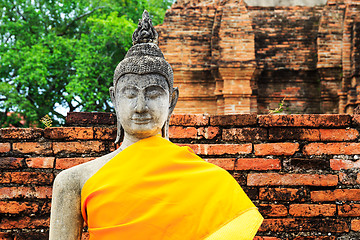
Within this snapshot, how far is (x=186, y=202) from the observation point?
1612mm

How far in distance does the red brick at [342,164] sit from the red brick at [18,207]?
2.03 metres

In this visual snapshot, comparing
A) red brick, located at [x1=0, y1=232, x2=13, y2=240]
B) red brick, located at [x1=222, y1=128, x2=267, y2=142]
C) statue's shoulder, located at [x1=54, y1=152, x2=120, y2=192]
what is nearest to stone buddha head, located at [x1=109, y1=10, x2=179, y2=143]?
statue's shoulder, located at [x1=54, y1=152, x2=120, y2=192]

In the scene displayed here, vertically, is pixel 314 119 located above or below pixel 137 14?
below

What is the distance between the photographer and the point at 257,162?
2.65 metres

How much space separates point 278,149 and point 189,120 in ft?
2.13

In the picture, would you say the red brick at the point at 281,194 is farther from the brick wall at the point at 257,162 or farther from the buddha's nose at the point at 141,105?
the buddha's nose at the point at 141,105

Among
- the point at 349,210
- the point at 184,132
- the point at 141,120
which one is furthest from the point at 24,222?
the point at 349,210

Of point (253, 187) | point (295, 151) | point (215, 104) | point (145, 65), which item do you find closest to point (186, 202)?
Answer: point (145, 65)

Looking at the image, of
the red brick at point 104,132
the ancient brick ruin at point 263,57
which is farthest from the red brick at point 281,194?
the ancient brick ruin at point 263,57

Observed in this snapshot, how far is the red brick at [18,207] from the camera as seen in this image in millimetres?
2568

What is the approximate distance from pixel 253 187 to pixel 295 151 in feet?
1.27

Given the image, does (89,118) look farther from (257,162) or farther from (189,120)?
(257,162)

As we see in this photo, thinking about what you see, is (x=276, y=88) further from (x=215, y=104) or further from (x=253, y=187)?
(x=253, y=187)

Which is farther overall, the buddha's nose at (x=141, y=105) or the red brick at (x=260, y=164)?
the red brick at (x=260, y=164)
